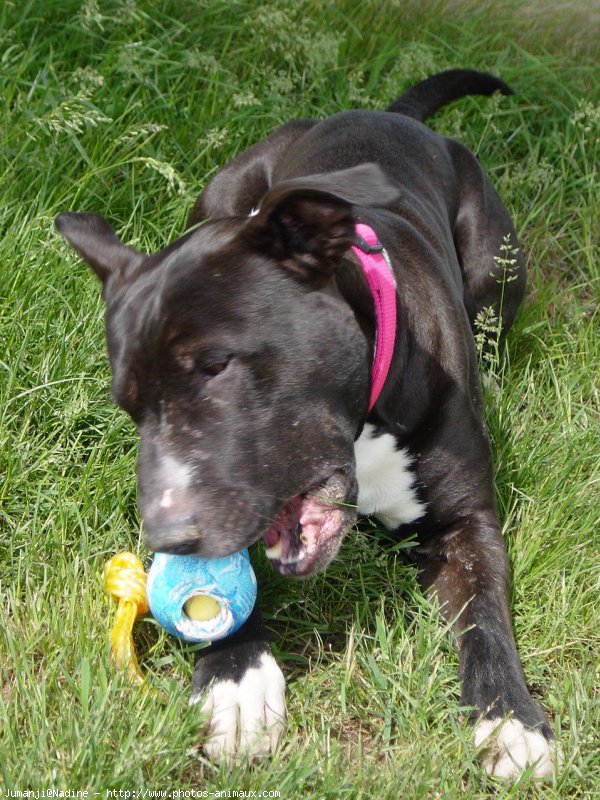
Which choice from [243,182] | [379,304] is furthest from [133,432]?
[243,182]

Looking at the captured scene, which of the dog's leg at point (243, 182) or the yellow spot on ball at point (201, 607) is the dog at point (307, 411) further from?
the dog's leg at point (243, 182)

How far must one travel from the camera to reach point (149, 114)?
4.47 metres

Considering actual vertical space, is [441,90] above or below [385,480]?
above

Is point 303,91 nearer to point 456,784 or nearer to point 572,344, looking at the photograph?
point 572,344

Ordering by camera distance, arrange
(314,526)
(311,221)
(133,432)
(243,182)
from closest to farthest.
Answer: (311,221) → (314,526) → (133,432) → (243,182)

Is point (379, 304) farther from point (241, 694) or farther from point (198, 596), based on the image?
point (241, 694)

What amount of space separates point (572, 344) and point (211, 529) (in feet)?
6.92

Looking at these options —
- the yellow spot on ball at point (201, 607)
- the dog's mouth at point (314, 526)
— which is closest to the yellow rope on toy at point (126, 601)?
the yellow spot on ball at point (201, 607)

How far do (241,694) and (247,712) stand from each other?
5 centimetres

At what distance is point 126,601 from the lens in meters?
2.81

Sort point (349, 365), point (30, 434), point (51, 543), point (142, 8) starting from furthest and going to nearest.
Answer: point (142, 8) < point (30, 434) < point (51, 543) < point (349, 365)

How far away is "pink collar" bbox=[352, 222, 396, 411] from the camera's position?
2797 millimetres

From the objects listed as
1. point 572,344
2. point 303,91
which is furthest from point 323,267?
point 303,91

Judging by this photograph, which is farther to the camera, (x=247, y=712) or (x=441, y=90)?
(x=441, y=90)
